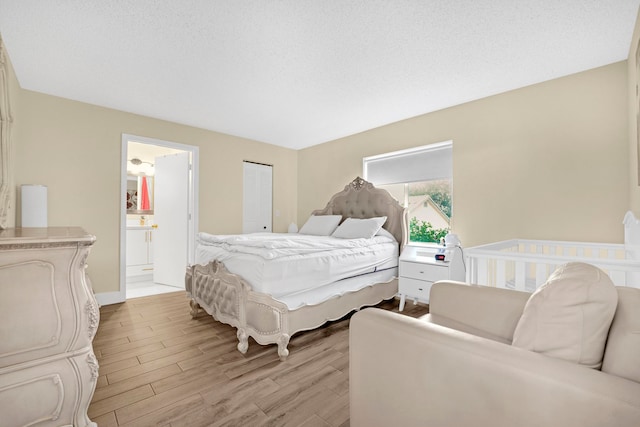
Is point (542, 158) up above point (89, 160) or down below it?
below

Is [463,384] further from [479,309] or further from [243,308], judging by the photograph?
[243,308]

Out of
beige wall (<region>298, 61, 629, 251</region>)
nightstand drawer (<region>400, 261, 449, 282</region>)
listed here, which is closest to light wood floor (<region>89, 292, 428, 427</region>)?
nightstand drawer (<region>400, 261, 449, 282</region>)

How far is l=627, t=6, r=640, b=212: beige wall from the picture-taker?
2.07 metres

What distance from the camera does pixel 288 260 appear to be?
7.64ft

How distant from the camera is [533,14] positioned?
1936mm

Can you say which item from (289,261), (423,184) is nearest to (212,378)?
(289,261)

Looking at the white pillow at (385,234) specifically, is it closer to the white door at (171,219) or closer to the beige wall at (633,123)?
the beige wall at (633,123)

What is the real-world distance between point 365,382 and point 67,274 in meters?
1.41

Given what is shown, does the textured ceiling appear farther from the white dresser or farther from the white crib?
the white dresser

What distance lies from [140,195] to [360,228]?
4.57 m

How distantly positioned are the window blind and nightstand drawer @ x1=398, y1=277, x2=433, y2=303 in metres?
1.49

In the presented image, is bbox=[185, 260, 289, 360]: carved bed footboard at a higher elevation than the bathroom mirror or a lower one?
lower

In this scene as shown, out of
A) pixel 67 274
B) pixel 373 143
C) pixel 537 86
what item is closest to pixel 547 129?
pixel 537 86

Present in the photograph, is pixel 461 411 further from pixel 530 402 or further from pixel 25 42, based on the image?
pixel 25 42
